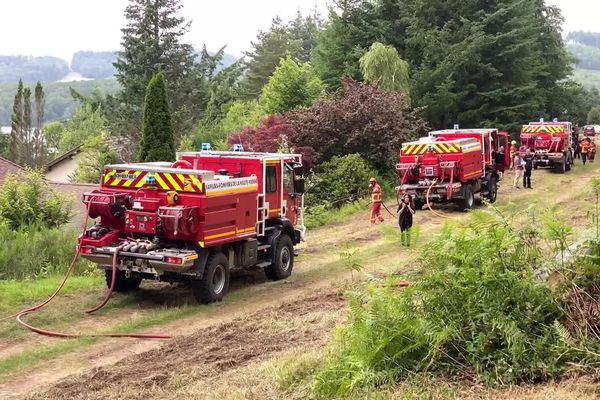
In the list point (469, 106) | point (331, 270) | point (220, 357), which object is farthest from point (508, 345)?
point (469, 106)

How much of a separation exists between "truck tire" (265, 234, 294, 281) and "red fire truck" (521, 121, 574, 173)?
78.0 ft

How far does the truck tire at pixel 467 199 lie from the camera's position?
24.0 meters

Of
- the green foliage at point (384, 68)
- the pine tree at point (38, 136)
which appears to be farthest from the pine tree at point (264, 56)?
the green foliage at point (384, 68)

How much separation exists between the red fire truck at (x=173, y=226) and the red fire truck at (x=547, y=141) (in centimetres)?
2584

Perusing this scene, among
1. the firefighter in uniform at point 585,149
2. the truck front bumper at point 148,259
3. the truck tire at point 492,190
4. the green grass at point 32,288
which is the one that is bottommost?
the green grass at point 32,288

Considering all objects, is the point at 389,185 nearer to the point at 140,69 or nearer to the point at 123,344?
the point at 123,344

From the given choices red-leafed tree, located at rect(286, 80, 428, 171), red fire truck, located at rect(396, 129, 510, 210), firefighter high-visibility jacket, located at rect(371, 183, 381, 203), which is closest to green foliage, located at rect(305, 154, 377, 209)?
red-leafed tree, located at rect(286, 80, 428, 171)

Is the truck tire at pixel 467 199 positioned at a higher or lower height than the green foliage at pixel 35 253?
higher

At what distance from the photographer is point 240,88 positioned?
223 feet

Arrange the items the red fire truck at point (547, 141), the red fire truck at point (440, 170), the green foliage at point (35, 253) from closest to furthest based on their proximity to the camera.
Result: the green foliage at point (35, 253) → the red fire truck at point (440, 170) → the red fire truck at point (547, 141)

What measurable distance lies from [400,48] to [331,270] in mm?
28358

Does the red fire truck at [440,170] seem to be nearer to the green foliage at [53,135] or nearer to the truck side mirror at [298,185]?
the truck side mirror at [298,185]

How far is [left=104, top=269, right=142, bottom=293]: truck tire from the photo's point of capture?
511 inches

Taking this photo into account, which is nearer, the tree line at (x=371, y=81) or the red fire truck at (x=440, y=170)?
the red fire truck at (x=440, y=170)
